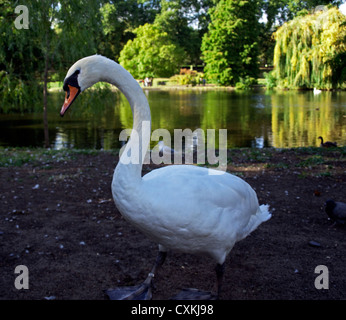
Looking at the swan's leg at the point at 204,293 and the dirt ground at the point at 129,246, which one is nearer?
the swan's leg at the point at 204,293

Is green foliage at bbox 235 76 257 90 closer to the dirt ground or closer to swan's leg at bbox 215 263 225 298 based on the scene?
the dirt ground

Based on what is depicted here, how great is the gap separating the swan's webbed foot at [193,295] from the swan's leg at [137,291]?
0.77 ft

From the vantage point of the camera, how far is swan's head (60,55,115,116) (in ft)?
8.43

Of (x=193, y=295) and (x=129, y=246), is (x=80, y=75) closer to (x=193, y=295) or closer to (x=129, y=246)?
(x=193, y=295)

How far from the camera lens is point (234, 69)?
44.7m

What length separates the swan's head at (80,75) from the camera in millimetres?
2570

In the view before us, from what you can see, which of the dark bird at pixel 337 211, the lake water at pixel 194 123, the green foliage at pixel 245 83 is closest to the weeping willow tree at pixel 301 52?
the lake water at pixel 194 123

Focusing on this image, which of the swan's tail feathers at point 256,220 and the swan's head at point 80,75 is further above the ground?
the swan's head at point 80,75

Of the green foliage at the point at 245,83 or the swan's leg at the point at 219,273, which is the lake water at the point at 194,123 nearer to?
the swan's leg at the point at 219,273

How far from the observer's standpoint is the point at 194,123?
18.0 metres

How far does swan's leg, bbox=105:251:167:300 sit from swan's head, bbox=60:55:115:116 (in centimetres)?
156

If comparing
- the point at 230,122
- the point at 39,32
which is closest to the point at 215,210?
the point at 39,32

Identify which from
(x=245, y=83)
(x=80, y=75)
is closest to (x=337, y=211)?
(x=80, y=75)

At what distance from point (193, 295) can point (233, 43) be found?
45.4m
